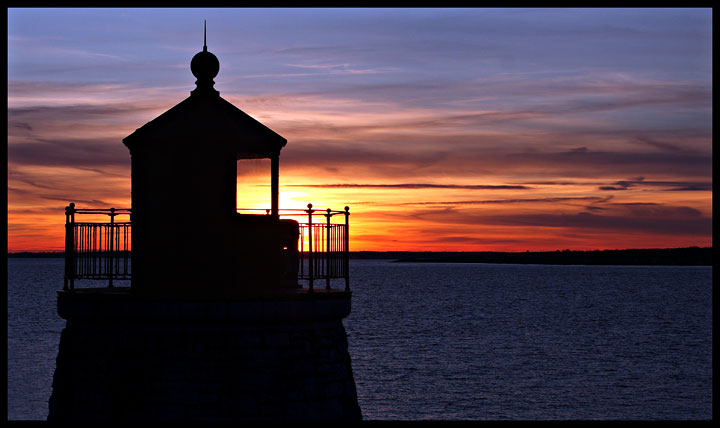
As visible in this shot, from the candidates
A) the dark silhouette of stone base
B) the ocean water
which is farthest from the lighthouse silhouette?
the ocean water

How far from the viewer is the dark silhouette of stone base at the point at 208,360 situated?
1118cm

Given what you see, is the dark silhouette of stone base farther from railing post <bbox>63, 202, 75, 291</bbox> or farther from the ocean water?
the ocean water

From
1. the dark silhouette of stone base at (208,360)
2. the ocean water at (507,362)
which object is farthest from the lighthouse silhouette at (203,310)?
the ocean water at (507,362)

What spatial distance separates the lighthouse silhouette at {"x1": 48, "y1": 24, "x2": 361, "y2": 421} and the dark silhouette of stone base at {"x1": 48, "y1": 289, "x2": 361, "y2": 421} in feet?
0.05

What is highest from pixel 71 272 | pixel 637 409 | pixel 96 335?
pixel 71 272

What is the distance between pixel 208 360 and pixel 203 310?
63cm

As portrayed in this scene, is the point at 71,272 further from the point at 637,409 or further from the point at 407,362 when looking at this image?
the point at 407,362

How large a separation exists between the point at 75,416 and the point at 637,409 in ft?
89.2

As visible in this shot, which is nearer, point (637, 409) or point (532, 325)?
point (637, 409)

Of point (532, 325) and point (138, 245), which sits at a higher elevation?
point (138, 245)

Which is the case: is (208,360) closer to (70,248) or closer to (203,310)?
(203,310)

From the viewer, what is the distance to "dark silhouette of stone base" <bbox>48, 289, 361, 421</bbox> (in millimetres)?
11180

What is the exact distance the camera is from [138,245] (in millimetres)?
12016

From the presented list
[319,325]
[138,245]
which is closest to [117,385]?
[138,245]
